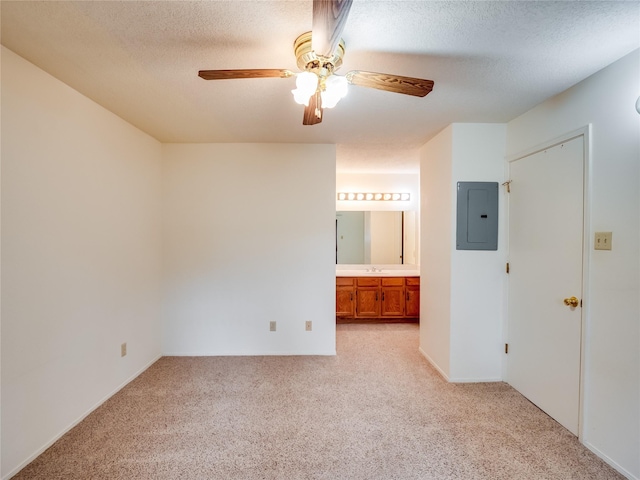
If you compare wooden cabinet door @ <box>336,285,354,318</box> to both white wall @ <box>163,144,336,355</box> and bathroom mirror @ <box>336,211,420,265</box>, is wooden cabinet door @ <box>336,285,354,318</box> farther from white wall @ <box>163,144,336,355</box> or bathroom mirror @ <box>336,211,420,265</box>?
white wall @ <box>163,144,336,355</box>

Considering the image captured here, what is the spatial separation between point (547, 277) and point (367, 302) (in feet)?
8.05

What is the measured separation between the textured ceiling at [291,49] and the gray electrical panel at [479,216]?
623 millimetres

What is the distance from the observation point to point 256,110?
2.20 m

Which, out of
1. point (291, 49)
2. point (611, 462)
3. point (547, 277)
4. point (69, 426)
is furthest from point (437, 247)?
point (69, 426)

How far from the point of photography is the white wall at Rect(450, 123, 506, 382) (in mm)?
2510

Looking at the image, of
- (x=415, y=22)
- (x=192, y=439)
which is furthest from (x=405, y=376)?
(x=415, y=22)

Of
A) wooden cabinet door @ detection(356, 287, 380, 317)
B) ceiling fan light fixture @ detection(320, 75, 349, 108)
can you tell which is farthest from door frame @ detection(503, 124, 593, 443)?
wooden cabinet door @ detection(356, 287, 380, 317)

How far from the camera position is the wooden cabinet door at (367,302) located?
13.8 ft

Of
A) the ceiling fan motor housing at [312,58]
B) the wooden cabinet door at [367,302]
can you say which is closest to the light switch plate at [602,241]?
the ceiling fan motor housing at [312,58]

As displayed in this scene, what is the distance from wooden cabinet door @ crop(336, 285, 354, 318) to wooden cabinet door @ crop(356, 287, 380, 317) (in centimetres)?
11

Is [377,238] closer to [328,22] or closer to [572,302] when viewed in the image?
[572,302]

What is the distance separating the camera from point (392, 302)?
4227mm

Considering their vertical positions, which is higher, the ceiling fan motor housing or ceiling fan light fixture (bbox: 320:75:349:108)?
the ceiling fan motor housing

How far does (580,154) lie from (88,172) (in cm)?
354
